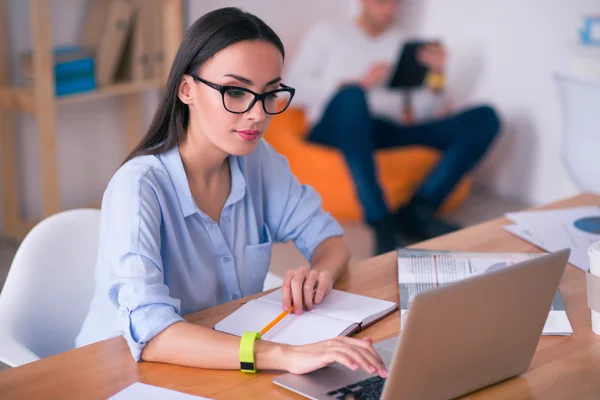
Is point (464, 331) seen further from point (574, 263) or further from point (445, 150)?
point (445, 150)

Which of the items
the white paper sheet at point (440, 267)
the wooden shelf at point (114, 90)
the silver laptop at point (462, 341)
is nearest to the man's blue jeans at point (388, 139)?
the wooden shelf at point (114, 90)

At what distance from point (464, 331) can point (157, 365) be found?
49cm

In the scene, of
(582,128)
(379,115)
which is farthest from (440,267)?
(379,115)

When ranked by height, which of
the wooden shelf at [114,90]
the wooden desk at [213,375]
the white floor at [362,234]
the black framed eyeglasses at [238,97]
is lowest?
the white floor at [362,234]

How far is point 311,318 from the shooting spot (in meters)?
1.42

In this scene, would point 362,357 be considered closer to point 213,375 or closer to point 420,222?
point 213,375

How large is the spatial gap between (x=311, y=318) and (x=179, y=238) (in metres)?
0.33

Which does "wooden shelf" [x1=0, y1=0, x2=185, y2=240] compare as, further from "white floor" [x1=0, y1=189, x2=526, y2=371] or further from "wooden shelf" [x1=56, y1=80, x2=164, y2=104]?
"white floor" [x1=0, y1=189, x2=526, y2=371]

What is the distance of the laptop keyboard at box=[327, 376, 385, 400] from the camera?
3.81ft

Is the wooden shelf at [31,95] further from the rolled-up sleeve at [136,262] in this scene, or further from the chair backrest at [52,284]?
the rolled-up sleeve at [136,262]

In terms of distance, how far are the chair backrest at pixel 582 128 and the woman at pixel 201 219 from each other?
1198mm

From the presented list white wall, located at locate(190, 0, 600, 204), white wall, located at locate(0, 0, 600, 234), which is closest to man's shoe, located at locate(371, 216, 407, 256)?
white wall, located at locate(0, 0, 600, 234)

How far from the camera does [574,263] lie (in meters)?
1.70

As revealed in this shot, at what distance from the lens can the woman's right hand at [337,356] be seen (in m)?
1.19
